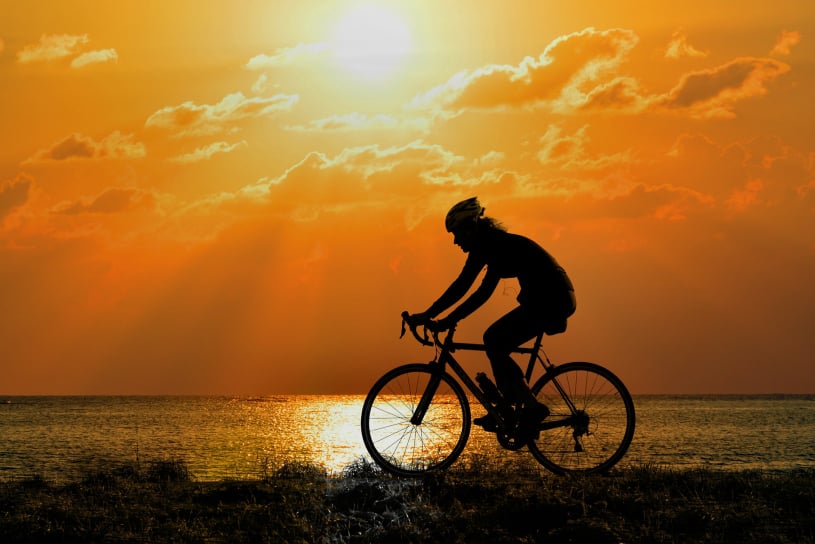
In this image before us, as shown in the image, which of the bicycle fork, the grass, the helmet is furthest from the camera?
the bicycle fork

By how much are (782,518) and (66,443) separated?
41.9 meters

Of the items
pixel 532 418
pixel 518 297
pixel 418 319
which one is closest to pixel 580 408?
pixel 532 418

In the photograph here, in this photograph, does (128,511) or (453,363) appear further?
(453,363)

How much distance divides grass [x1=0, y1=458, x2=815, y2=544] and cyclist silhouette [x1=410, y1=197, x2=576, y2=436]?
1.14 m

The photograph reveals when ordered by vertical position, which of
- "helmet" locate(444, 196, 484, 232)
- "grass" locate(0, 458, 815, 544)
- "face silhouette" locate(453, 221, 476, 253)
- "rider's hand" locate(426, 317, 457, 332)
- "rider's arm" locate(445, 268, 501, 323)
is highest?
"helmet" locate(444, 196, 484, 232)

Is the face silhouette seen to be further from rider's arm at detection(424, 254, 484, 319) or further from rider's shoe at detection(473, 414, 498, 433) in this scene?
rider's shoe at detection(473, 414, 498, 433)

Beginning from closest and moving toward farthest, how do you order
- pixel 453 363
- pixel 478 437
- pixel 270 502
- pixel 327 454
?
pixel 270 502, pixel 453 363, pixel 327 454, pixel 478 437

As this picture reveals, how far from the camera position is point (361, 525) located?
752 centimetres

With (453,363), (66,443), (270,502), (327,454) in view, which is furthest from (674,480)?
(66,443)

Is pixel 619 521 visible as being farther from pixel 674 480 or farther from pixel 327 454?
pixel 327 454

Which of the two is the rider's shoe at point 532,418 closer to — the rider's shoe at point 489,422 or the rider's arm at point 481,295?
the rider's shoe at point 489,422

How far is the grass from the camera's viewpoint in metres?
7.12

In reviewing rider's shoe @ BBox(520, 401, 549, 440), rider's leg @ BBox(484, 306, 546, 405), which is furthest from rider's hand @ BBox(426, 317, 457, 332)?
rider's shoe @ BBox(520, 401, 549, 440)

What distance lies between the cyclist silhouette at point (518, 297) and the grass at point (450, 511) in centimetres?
114
